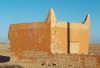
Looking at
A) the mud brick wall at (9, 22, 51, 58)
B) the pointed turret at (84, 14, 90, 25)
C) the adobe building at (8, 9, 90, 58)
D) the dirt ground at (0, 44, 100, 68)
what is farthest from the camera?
the pointed turret at (84, 14, 90, 25)

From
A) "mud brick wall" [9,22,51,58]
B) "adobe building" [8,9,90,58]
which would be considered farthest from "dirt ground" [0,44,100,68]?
"mud brick wall" [9,22,51,58]

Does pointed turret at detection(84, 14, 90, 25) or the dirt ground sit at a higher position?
pointed turret at detection(84, 14, 90, 25)

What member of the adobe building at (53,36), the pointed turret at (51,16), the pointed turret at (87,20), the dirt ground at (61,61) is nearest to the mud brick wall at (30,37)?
the adobe building at (53,36)

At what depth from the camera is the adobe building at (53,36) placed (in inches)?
440

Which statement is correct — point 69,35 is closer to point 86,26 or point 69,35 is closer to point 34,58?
point 86,26

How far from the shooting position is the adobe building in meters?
11.2

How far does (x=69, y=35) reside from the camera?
36.8 feet

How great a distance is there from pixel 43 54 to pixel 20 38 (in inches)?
83.1

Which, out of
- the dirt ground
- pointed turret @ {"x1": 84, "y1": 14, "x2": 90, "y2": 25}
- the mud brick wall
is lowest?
the dirt ground

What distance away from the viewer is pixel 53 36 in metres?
11.2

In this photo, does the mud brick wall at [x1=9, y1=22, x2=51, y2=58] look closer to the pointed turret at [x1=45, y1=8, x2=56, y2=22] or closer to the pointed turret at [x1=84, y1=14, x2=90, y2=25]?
the pointed turret at [x1=45, y1=8, x2=56, y2=22]

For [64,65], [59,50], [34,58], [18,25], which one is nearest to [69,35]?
[59,50]

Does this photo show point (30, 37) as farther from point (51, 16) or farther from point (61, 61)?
point (61, 61)

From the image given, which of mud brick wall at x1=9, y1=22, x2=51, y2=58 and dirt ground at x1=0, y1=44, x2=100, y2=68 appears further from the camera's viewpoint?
mud brick wall at x1=9, y1=22, x2=51, y2=58
